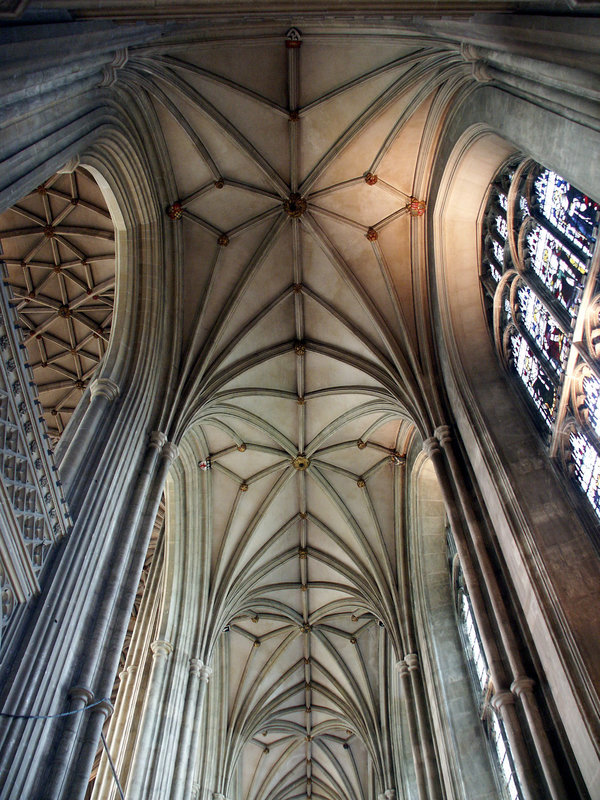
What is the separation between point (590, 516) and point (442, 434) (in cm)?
359

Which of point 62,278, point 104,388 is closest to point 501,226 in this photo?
point 104,388

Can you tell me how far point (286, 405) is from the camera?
1739cm

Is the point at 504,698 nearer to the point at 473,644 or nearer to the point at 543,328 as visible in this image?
the point at 543,328

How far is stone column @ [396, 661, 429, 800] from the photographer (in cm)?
1325

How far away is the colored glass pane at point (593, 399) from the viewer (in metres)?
8.34

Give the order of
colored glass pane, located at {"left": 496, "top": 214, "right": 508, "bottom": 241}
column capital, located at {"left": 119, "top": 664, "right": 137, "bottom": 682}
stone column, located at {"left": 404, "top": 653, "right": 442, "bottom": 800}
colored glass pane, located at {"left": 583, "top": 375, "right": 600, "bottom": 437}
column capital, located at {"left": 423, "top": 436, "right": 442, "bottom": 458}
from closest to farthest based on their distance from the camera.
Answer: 1. colored glass pane, located at {"left": 583, "top": 375, "right": 600, "bottom": 437}
2. colored glass pane, located at {"left": 496, "top": 214, "right": 508, "bottom": 241}
3. column capital, located at {"left": 423, "top": 436, "right": 442, "bottom": 458}
4. stone column, located at {"left": 404, "top": 653, "right": 442, "bottom": 800}
5. column capital, located at {"left": 119, "top": 664, "right": 137, "bottom": 682}

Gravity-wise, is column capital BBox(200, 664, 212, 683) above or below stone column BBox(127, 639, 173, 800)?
above

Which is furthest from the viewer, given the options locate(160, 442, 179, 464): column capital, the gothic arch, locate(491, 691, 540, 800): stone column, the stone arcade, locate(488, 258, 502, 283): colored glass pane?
locate(488, 258, 502, 283): colored glass pane

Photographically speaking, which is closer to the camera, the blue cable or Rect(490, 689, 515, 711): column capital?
the blue cable

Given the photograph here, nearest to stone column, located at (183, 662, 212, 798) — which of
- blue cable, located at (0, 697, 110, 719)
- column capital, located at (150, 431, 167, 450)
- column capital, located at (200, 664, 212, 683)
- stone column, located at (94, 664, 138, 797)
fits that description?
column capital, located at (200, 664, 212, 683)

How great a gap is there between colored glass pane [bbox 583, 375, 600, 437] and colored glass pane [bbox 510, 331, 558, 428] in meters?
0.73

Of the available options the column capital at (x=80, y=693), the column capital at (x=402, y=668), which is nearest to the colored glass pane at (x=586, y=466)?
the column capital at (x=80, y=693)

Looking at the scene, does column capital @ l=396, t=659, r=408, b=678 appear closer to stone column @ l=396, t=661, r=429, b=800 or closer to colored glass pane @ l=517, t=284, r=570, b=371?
stone column @ l=396, t=661, r=429, b=800

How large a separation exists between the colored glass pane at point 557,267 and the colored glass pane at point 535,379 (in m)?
1.27
